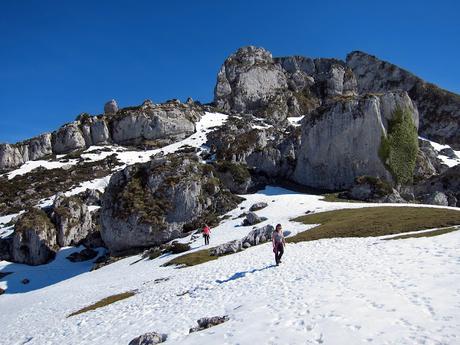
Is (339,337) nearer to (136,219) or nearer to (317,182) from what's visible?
(136,219)

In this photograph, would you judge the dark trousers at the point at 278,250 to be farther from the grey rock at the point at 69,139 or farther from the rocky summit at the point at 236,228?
the grey rock at the point at 69,139

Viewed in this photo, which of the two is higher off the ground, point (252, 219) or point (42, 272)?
point (252, 219)

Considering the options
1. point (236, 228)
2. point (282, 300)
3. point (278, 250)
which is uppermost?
point (236, 228)

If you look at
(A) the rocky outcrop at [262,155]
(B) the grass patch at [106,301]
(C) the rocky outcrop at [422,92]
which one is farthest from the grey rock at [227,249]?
(C) the rocky outcrop at [422,92]

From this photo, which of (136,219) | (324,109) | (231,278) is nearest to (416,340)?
(231,278)

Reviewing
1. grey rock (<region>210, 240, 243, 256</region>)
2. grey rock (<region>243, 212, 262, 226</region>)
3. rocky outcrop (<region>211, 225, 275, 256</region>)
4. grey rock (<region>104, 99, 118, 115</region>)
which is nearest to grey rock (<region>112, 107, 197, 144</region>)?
grey rock (<region>104, 99, 118, 115</region>)

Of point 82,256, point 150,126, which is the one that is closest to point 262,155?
point 82,256

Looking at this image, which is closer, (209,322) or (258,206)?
(209,322)

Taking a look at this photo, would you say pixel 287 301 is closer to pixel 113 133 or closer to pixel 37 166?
pixel 37 166

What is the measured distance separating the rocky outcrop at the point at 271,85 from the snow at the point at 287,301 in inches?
5328

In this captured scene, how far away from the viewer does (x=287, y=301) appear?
16.9 meters

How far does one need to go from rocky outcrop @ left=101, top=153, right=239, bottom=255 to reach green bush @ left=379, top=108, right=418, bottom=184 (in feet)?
97.8

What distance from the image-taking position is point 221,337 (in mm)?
13984

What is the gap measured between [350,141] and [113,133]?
311ft
